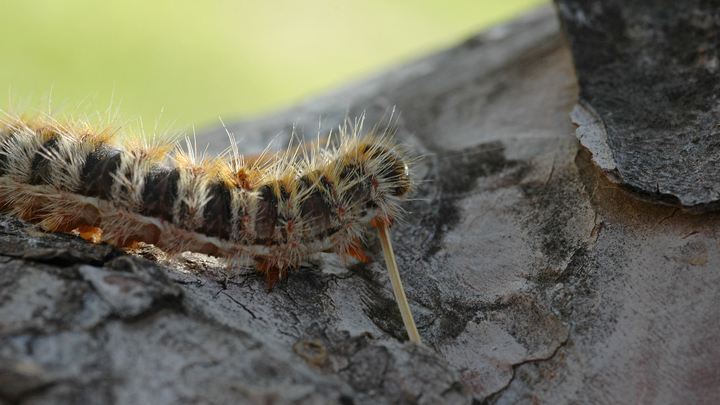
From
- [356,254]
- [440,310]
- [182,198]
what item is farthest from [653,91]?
[182,198]

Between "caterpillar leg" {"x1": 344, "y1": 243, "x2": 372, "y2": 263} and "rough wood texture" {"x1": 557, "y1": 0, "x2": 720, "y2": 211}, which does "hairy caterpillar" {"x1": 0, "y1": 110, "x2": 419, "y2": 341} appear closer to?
"caterpillar leg" {"x1": 344, "y1": 243, "x2": 372, "y2": 263}

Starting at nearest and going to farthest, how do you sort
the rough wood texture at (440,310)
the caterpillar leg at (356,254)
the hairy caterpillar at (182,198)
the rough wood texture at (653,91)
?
1. the rough wood texture at (440,310)
2. the rough wood texture at (653,91)
3. the hairy caterpillar at (182,198)
4. the caterpillar leg at (356,254)

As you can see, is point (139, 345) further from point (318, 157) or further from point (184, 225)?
point (318, 157)

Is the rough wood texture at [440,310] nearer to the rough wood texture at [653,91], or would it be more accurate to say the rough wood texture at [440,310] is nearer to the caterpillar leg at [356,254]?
the caterpillar leg at [356,254]

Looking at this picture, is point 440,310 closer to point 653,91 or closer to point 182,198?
point 182,198

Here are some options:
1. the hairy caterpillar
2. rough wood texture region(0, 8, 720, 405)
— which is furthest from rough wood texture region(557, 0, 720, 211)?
the hairy caterpillar

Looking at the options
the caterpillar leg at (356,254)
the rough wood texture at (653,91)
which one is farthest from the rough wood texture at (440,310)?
the rough wood texture at (653,91)
